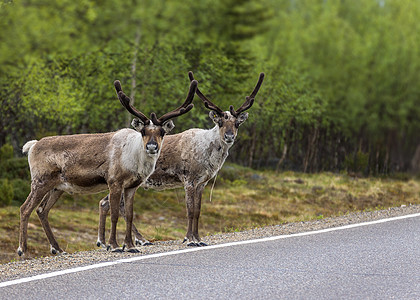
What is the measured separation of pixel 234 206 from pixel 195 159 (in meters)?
9.76

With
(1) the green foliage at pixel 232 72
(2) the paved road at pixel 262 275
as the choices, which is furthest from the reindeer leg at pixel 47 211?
(1) the green foliage at pixel 232 72

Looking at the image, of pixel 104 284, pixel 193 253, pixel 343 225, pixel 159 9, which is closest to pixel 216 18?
pixel 159 9

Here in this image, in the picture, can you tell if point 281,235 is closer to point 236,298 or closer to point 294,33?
point 236,298

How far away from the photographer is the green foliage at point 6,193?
1703 centimetres

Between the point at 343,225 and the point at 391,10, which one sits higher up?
the point at 391,10

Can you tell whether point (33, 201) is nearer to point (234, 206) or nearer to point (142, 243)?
point (142, 243)

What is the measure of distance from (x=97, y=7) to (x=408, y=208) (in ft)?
51.7

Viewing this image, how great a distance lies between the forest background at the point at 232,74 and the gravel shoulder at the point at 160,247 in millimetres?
9283

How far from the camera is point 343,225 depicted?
11.2m

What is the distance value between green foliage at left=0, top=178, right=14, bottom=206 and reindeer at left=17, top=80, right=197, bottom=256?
23.1ft

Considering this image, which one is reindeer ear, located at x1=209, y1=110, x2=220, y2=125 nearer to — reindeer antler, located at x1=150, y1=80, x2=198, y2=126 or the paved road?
reindeer antler, located at x1=150, y1=80, x2=198, y2=126

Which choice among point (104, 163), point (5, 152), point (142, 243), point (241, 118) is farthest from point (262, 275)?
point (5, 152)

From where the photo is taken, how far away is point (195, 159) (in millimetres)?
10391

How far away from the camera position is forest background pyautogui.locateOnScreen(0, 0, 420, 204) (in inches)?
837
